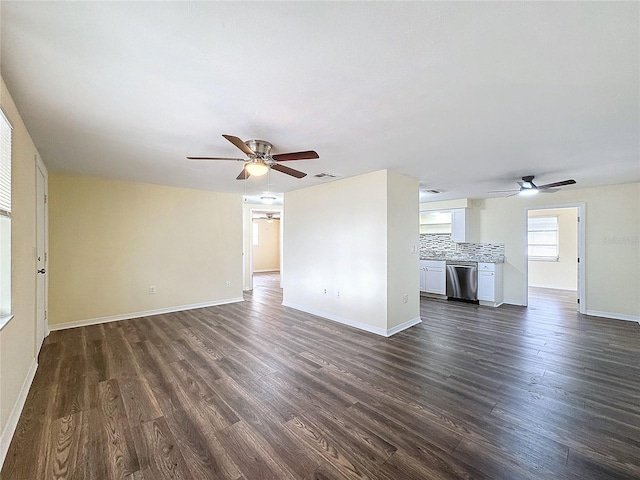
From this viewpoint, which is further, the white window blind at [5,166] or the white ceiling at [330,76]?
the white window blind at [5,166]

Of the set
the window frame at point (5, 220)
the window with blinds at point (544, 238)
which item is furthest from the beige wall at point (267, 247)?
the window frame at point (5, 220)

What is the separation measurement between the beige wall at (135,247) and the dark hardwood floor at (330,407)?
2.46ft

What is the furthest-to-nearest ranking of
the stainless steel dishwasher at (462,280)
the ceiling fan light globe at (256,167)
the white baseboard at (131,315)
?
1. the stainless steel dishwasher at (462,280)
2. the white baseboard at (131,315)
3. the ceiling fan light globe at (256,167)

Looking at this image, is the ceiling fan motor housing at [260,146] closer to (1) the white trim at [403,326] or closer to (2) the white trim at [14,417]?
(2) the white trim at [14,417]

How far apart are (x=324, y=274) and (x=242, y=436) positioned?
3.23 meters

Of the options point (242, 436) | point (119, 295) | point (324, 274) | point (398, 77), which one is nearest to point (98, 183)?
point (119, 295)

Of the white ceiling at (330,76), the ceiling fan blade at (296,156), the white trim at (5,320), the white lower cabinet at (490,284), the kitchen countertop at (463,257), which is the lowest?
the white lower cabinet at (490,284)

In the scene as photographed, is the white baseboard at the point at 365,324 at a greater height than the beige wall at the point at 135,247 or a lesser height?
lesser

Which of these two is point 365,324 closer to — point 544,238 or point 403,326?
point 403,326

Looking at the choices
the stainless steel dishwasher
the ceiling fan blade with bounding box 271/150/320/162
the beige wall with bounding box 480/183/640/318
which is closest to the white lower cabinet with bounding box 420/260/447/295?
the stainless steel dishwasher

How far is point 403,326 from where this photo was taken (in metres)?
4.24

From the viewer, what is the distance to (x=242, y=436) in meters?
1.88

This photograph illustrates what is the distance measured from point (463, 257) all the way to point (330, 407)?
579 centimetres

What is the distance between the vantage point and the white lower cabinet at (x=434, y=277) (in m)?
6.45
